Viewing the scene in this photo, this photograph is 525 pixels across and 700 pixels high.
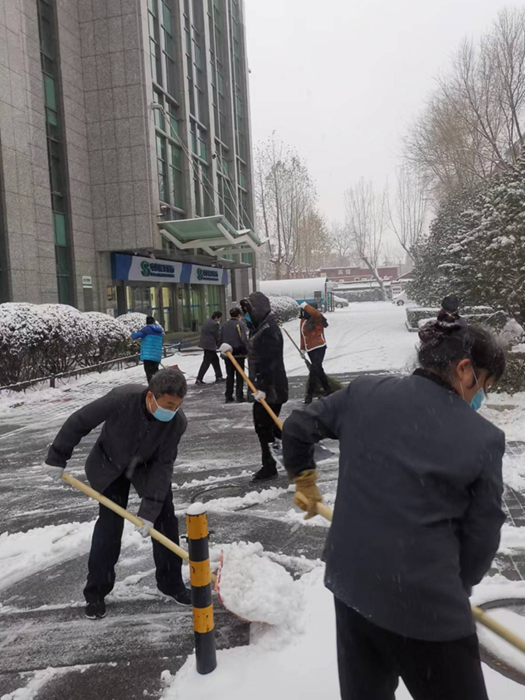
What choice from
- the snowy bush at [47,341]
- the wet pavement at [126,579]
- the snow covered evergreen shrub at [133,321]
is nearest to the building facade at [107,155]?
the snow covered evergreen shrub at [133,321]

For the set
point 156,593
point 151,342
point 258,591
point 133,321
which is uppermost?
point 133,321

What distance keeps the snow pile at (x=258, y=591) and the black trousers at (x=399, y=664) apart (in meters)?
1.30

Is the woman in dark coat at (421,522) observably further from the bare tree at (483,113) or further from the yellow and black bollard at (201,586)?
the bare tree at (483,113)

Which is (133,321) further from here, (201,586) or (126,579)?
(201,586)

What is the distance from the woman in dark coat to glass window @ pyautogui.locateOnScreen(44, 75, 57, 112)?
19103mm

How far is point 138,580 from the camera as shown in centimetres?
359

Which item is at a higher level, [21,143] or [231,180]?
[231,180]

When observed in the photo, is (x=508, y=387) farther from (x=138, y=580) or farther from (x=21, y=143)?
(x=21, y=143)

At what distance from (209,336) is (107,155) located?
435 inches

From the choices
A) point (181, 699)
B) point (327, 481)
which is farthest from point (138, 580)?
point (327, 481)

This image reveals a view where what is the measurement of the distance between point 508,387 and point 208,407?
16.1ft

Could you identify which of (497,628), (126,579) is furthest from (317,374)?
(497,628)

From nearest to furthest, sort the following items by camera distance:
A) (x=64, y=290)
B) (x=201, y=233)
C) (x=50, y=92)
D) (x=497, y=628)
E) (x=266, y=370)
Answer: (x=497, y=628), (x=266, y=370), (x=50, y=92), (x=64, y=290), (x=201, y=233)

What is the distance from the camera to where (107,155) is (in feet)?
63.1
